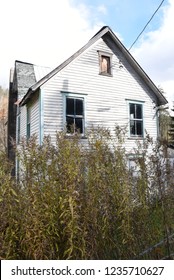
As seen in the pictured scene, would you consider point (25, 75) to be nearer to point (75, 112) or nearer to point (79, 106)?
point (79, 106)

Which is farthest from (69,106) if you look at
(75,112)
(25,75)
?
(25,75)

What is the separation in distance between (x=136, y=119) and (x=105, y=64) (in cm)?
276

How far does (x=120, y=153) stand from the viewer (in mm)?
3309

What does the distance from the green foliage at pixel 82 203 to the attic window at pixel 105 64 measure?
8559 millimetres

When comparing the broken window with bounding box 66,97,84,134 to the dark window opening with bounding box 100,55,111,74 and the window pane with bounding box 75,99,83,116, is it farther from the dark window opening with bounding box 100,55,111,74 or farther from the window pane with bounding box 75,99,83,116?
the dark window opening with bounding box 100,55,111,74

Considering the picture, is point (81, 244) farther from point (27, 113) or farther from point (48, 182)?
point (27, 113)

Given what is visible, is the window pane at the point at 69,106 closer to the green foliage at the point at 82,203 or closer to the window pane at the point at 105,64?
the window pane at the point at 105,64

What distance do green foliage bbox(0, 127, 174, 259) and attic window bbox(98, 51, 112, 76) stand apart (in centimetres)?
856

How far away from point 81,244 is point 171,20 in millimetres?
6720

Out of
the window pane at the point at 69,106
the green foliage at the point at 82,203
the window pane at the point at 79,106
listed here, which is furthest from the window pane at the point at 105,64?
the green foliage at the point at 82,203

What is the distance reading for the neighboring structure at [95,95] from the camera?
1018 cm

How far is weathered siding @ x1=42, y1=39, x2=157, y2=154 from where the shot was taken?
10.2 metres

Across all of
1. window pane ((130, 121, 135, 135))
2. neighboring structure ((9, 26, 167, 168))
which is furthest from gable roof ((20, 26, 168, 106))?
window pane ((130, 121, 135, 135))

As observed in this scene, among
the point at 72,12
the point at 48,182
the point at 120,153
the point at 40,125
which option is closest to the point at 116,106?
A: the point at 40,125
